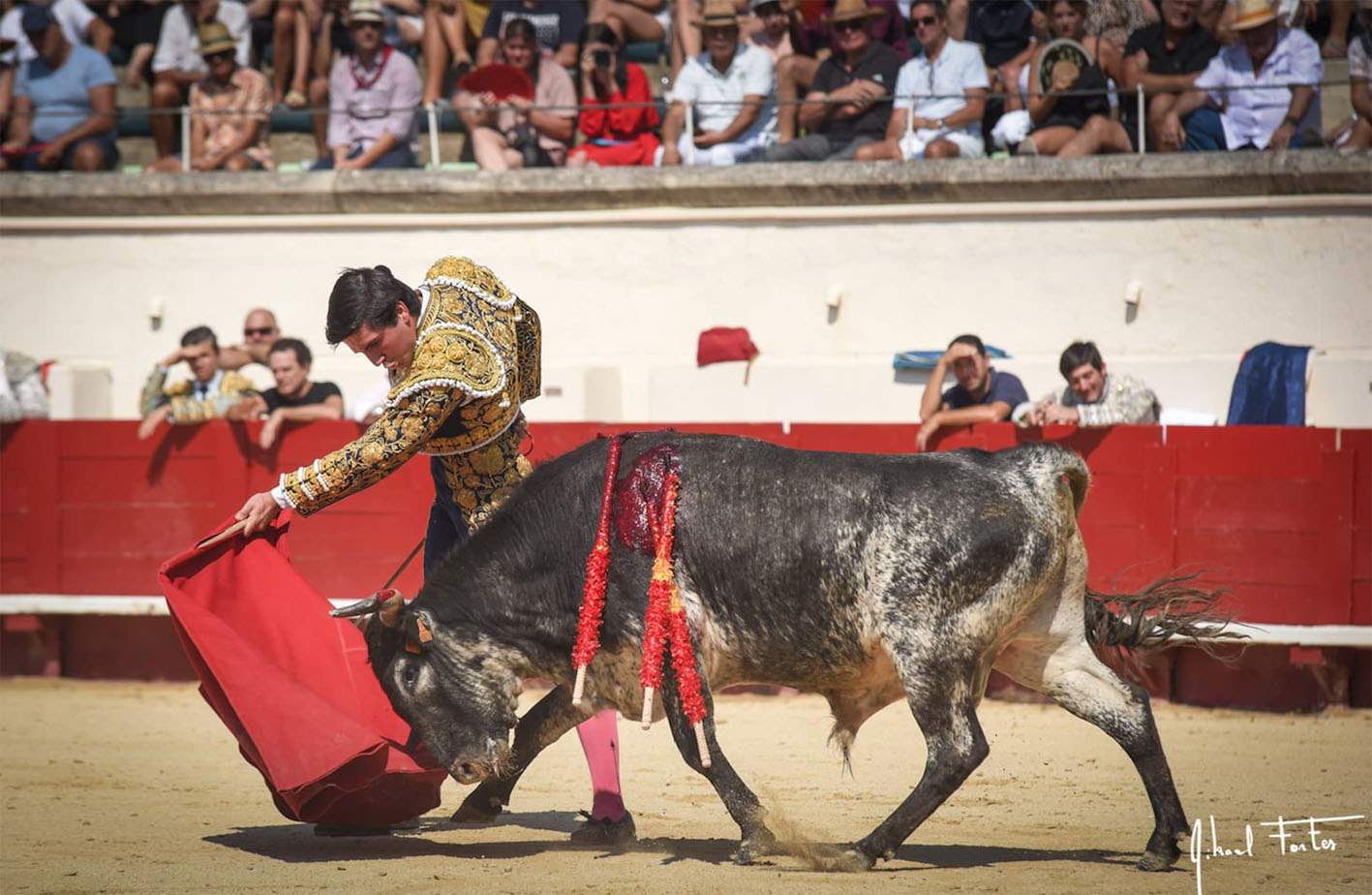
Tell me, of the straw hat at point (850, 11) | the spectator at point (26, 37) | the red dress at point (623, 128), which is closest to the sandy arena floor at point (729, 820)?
the red dress at point (623, 128)

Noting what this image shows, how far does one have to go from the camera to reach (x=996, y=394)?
6.34 meters

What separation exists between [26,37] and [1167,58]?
6.10 m

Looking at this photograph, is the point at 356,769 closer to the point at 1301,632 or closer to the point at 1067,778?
the point at 1067,778

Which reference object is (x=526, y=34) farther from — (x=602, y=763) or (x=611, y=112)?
(x=602, y=763)

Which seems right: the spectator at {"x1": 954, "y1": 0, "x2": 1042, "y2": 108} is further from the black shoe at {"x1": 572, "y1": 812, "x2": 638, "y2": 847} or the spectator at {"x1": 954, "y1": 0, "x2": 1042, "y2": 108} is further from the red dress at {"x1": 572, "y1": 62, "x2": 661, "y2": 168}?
the black shoe at {"x1": 572, "y1": 812, "x2": 638, "y2": 847}

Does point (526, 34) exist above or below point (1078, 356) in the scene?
above

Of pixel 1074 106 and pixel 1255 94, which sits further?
pixel 1074 106

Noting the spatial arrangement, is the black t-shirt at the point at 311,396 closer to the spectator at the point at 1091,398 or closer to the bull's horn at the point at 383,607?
the spectator at the point at 1091,398

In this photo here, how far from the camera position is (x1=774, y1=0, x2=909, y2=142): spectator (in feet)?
26.2

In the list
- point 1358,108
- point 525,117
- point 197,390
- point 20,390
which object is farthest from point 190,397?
point 1358,108

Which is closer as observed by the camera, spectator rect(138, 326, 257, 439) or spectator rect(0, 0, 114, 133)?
spectator rect(138, 326, 257, 439)

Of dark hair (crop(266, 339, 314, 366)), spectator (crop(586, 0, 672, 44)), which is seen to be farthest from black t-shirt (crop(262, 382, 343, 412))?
spectator (crop(586, 0, 672, 44))

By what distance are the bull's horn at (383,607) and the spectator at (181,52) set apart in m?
5.96

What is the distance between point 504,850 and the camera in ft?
12.5
